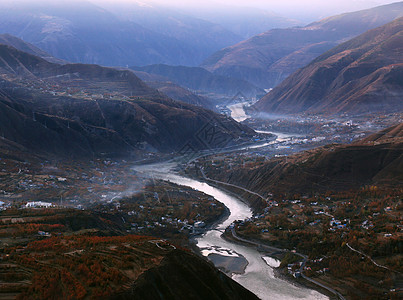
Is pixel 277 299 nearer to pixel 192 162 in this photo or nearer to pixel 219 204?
pixel 219 204

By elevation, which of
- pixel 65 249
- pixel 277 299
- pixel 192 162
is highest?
pixel 65 249

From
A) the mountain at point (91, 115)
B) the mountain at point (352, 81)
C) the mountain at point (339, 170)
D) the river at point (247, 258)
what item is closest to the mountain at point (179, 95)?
the mountain at point (352, 81)

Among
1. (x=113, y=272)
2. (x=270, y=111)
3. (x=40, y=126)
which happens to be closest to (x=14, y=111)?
(x=40, y=126)

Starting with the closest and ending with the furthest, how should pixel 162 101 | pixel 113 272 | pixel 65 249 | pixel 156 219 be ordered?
pixel 113 272, pixel 65 249, pixel 156 219, pixel 162 101

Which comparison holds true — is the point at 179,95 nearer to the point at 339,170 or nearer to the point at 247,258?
the point at 339,170

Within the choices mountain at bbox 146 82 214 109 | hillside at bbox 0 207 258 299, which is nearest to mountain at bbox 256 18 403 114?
mountain at bbox 146 82 214 109
